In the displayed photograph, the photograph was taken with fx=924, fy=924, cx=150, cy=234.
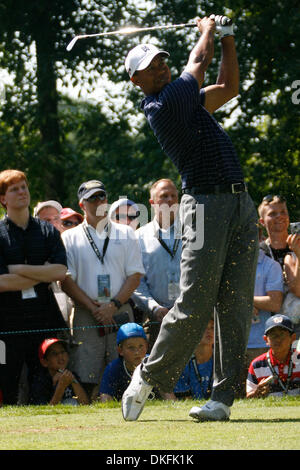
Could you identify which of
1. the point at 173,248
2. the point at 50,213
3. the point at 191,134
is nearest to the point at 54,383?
the point at 173,248

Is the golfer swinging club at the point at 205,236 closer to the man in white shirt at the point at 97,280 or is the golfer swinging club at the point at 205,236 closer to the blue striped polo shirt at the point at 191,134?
the blue striped polo shirt at the point at 191,134

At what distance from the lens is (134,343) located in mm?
7484

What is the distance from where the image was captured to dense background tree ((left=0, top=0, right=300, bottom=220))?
55.7 feet

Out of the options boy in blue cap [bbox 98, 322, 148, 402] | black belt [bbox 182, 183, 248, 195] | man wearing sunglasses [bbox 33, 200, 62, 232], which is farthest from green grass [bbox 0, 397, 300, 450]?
man wearing sunglasses [bbox 33, 200, 62, 232]

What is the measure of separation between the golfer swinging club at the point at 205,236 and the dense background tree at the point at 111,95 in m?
10.7

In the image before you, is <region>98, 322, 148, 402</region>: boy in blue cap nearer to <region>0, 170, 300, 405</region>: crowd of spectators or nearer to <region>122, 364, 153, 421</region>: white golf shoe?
<region>0, 170, 300, 405</region>: crowd of spectators

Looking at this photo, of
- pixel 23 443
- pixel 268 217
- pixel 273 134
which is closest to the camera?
pixel 23 443

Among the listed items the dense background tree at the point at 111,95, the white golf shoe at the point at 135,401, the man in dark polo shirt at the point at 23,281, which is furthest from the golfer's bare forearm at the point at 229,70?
the dense background tree at the point at 111,95

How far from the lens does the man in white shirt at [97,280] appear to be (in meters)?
7.80

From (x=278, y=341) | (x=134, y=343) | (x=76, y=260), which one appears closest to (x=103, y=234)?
(x=76, y=260)

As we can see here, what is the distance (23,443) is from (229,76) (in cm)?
251

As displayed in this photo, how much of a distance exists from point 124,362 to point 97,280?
90 centimetres
